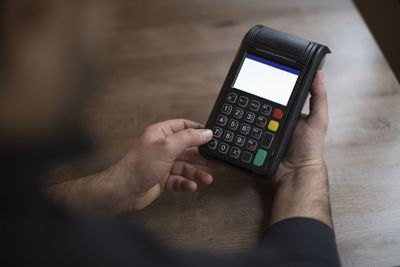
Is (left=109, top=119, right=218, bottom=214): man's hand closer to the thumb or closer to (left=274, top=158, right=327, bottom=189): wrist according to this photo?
the thumb

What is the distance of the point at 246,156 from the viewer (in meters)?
0.59

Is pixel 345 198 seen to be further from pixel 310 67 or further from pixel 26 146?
pixel 26 146

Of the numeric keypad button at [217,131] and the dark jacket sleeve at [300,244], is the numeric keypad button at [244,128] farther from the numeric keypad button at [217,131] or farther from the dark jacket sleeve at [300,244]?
the dark jacket sleeve at [300,244]

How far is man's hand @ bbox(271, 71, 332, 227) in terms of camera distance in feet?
1.80

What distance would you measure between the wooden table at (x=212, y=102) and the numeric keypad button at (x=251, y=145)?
49 millimetres

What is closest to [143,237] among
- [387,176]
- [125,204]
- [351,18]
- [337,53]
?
[125,204]

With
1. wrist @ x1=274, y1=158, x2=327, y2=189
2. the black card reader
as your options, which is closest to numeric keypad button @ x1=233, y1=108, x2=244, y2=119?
the black card reader

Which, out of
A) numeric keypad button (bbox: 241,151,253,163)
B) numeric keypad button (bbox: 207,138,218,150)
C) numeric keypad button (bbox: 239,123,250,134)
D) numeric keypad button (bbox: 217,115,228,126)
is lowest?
numeric keypad button (bbox: 241,151,253,163)

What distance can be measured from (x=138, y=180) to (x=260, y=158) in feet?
0.64

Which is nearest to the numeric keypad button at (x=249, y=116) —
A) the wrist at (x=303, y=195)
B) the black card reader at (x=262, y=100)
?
the black card reader at (x=262, y=100)

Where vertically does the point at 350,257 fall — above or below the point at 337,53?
below

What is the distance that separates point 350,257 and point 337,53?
1.32 ft

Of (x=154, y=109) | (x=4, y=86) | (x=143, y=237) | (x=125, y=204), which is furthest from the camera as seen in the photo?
(x=154, y=109)

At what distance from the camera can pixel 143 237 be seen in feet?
1.45
